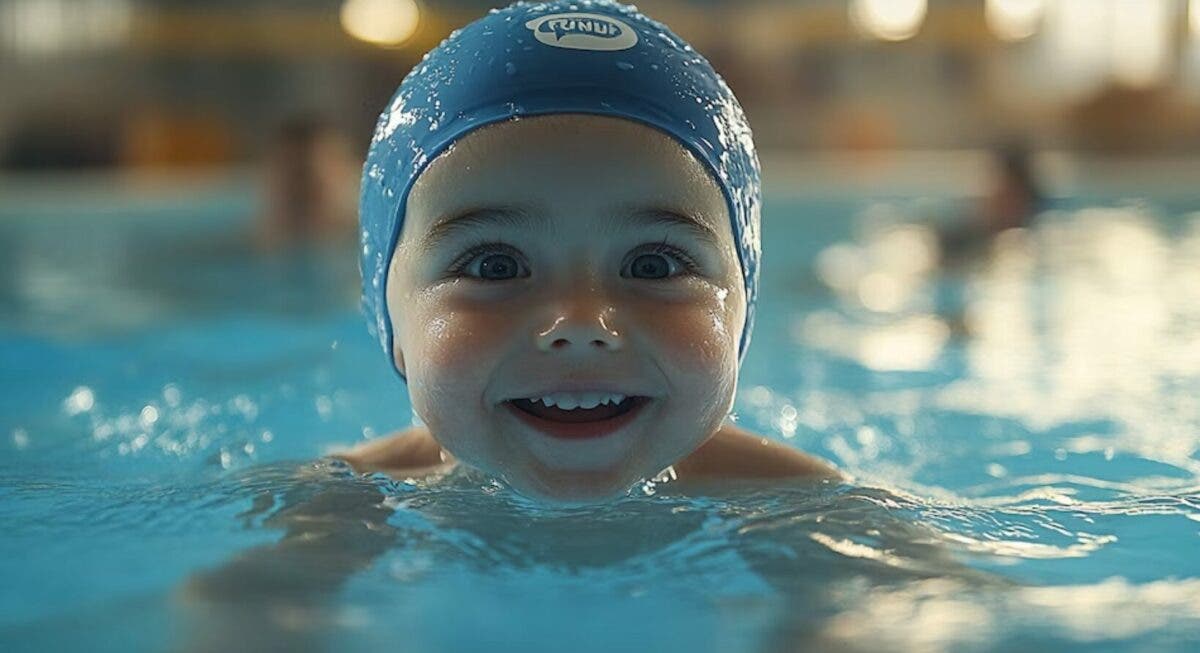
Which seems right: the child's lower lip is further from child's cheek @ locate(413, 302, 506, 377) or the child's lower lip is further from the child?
child's cheek @ locate(413, 302, 506, 377)

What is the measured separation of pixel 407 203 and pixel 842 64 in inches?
604

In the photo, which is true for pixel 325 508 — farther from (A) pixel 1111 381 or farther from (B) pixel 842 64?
(B) pixel 842 64

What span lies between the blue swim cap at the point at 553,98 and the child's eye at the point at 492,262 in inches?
9.7

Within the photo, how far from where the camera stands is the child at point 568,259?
221 centimetres

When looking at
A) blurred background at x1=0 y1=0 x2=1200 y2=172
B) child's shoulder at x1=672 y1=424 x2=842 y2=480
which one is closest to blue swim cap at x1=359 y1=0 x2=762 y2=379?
child's shoulder at x1=672 y1=424 x2=842 y2=480

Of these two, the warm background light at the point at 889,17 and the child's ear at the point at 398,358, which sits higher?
the warm background light at the point at 889,17

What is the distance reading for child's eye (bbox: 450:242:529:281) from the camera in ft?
7.47

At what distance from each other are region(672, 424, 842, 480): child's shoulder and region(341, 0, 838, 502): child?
1.68 feet

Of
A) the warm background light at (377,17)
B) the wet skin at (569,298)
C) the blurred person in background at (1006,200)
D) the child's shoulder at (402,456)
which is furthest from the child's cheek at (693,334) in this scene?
the warm background light at (377,17)

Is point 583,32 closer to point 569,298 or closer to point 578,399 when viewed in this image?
point 569,298

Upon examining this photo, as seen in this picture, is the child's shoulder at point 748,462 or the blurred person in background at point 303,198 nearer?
the child's shoulder at point 748,462

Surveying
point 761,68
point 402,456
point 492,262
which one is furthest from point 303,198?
point 761,68

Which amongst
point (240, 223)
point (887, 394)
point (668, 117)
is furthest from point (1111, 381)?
point (240, 223)

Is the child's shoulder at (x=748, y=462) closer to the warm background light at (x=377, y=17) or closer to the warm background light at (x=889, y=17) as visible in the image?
the warm background light at (x=377, y=17)
